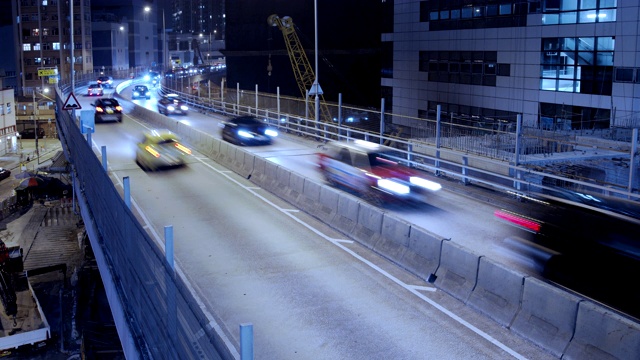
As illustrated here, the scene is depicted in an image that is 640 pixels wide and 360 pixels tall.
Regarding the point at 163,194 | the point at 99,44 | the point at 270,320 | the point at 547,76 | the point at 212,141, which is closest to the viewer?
the point at 270,320

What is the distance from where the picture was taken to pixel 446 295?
41.1 ft

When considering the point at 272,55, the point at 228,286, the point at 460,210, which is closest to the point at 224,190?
the point at 460,210

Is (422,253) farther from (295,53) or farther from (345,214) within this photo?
(295,53)

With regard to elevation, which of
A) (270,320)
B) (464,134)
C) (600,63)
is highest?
(600,63)

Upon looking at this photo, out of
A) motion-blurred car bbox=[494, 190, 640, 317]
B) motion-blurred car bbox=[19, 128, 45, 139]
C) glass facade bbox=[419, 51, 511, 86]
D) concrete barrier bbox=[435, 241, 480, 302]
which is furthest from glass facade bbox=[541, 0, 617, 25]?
motion-blurred car bbox=[19, 128, 45, 139]

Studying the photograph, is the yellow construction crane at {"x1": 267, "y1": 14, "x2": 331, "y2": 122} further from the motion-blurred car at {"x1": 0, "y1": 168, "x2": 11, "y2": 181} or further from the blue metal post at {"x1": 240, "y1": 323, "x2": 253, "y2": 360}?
the blue metal post at {"x1": 240, "y1": 323, "x2": 253, "y2": 360}

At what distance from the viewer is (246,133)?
33375 millimetres

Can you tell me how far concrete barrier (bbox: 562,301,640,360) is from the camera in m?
8.83

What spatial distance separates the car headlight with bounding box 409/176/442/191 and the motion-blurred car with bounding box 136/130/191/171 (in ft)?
34.8

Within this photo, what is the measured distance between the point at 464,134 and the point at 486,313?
13020 millimetres

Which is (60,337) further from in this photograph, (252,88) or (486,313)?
(252,88)

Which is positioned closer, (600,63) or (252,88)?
(600,63)

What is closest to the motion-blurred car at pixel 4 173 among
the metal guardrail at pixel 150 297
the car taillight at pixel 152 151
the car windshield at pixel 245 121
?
the car windshield at pixel 245 121

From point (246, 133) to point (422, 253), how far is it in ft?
68.2
